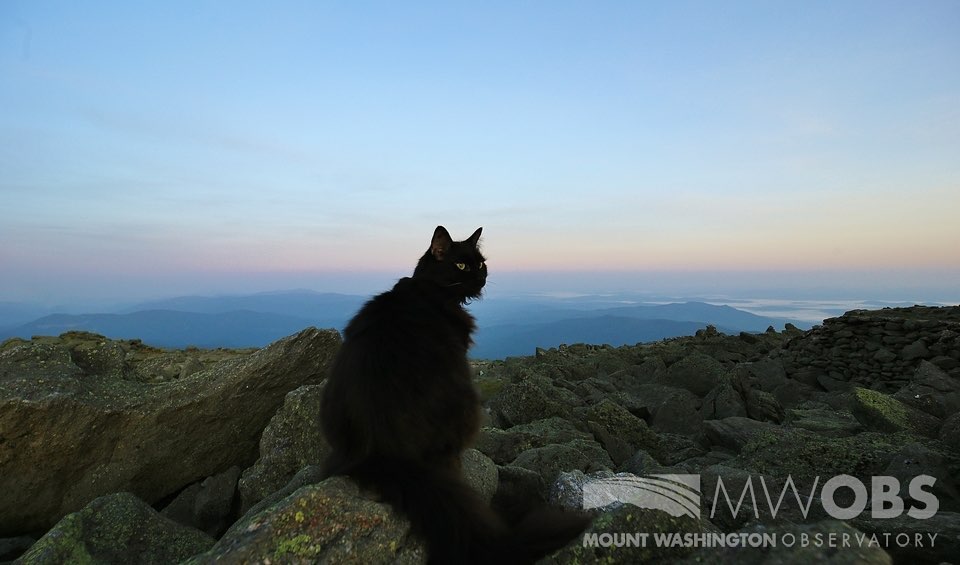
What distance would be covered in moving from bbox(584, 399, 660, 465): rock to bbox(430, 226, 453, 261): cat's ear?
426cm


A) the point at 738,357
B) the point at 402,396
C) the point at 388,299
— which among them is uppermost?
the point at 388,299

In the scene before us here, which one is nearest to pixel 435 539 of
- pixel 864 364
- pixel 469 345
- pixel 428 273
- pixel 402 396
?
pixel 402 396

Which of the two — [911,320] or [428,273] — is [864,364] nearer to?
[911,320]

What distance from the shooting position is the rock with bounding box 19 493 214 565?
4102mm

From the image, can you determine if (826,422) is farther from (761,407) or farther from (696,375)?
(696,375)

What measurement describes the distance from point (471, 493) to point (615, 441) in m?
4.68

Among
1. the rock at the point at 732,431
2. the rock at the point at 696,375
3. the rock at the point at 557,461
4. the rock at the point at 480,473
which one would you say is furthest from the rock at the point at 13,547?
the rock at the point at 696,375

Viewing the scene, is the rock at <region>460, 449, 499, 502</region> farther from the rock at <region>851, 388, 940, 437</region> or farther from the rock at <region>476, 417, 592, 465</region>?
the rock at <region>851, 388, 940, 437</region>

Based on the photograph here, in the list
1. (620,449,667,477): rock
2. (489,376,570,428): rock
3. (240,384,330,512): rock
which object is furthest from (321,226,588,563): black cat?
(489,376,570,428): rock

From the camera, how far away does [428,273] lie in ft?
18.4

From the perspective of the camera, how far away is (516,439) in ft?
23.2

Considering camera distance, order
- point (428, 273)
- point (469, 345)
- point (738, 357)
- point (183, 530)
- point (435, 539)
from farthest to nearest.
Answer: point (738, 357) < point (428, 273) < point (469, 345) < point (183, 530) < point (435, 539)

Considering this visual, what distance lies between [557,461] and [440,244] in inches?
121

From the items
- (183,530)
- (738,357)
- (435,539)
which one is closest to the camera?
(435,539)
